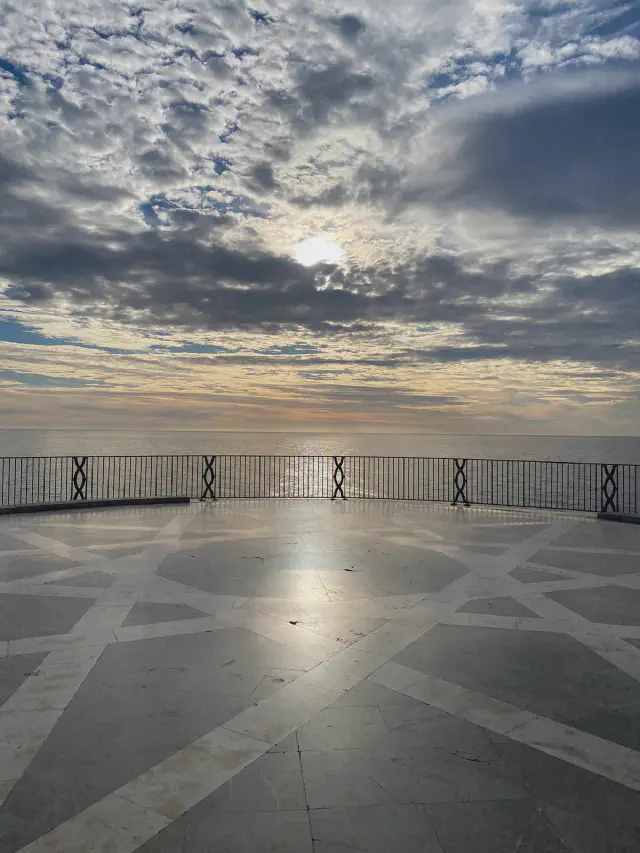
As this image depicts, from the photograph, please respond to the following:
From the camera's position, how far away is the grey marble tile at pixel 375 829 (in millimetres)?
3166

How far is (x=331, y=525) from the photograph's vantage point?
1460 cm

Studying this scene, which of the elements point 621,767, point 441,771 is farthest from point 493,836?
point 621,767

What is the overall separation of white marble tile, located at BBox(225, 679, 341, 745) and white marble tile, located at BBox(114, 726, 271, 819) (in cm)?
11

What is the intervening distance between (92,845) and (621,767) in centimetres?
358

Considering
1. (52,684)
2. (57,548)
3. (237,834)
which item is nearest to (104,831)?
(237,834)

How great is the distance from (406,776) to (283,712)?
125 cm

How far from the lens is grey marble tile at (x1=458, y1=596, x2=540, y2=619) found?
24.6ft

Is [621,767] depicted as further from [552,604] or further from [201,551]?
[201,551]

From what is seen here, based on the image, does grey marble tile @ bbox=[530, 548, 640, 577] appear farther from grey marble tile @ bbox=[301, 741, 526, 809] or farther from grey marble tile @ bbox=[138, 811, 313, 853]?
grey marble tile @ bbox=[138, 811, 313, 853]

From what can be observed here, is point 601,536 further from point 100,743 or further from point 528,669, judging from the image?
point 100,743

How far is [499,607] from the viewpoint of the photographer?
7766 millimetres

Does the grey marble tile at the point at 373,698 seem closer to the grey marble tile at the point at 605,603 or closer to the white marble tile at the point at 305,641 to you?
the white marble tile at the point at 305,641

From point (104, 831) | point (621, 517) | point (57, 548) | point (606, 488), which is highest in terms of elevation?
point (606, 488)

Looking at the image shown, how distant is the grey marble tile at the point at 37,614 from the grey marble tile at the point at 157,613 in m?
0.67
